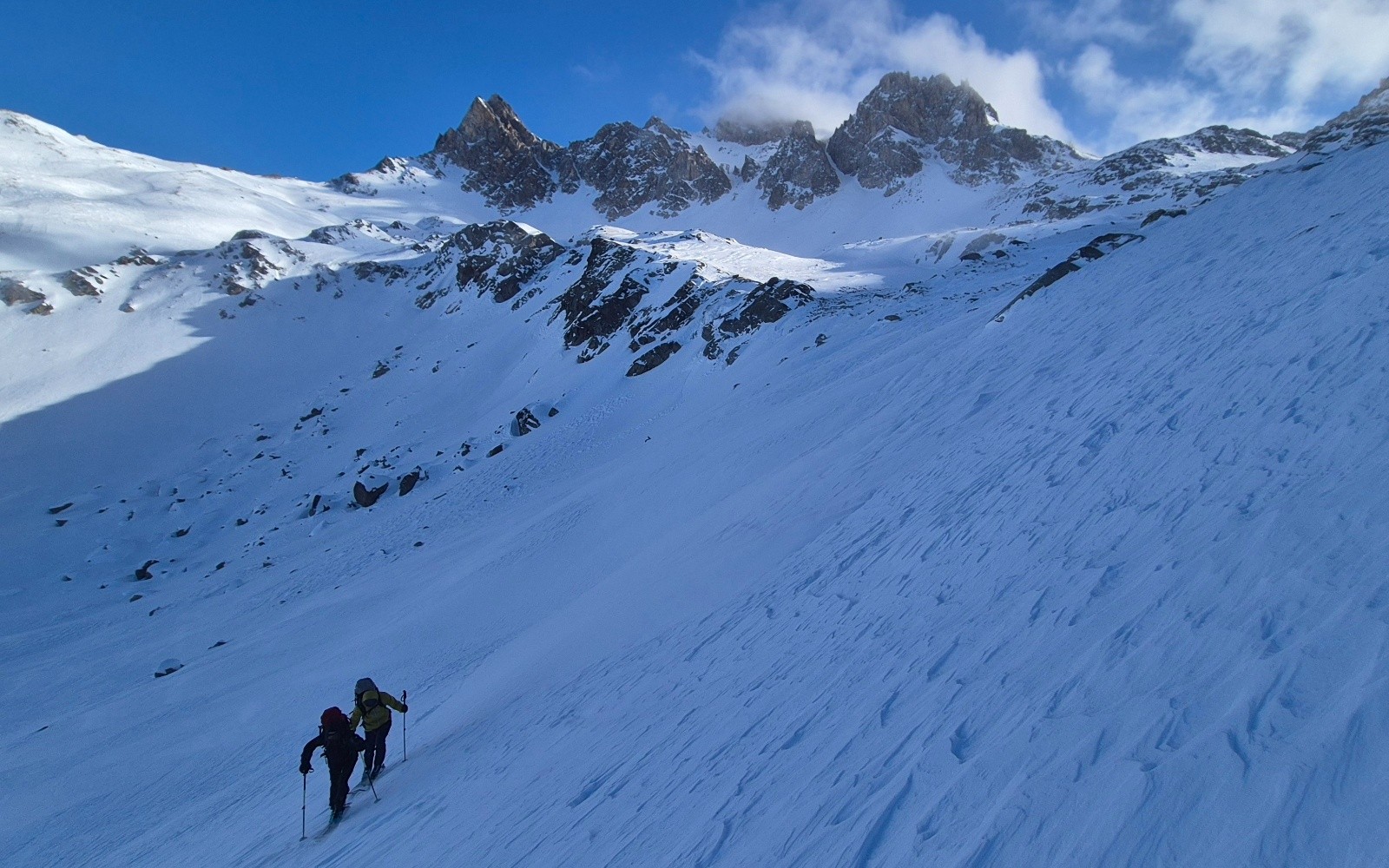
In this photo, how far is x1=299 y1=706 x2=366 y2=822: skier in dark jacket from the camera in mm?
7121

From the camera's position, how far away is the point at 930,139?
370ft

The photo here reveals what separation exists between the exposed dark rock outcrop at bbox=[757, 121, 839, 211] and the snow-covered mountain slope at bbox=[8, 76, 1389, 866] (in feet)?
297

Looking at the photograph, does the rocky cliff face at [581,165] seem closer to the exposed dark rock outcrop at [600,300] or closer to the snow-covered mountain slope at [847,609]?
the exposed dark rock outcrop at [600,300]

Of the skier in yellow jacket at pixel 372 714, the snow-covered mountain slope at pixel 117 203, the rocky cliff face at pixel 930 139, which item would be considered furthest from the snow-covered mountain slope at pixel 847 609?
the rocky cliff face at pixel 930 139

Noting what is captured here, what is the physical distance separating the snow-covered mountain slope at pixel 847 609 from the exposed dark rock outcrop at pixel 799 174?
9047cm

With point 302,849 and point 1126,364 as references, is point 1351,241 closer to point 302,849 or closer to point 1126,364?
point 1126,364

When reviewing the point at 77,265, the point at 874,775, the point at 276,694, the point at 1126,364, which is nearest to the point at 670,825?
the point at 874,775

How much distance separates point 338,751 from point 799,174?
122274mm

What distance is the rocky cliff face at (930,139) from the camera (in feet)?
335

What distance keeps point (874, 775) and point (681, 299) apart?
108 feet

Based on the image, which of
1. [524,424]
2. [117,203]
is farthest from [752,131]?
[524,424]

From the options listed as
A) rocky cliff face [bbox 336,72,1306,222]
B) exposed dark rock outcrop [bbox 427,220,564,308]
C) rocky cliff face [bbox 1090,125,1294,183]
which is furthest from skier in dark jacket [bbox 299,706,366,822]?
rocky cliff face [bbox 1090,125,1294,183]

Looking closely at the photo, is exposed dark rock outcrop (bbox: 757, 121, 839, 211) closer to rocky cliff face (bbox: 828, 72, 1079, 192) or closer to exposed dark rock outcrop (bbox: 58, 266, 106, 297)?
rocky cliff face (bbox: 828, 72, 1079, 192)

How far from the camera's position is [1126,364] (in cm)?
1008
